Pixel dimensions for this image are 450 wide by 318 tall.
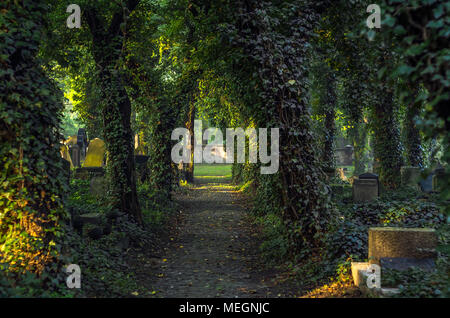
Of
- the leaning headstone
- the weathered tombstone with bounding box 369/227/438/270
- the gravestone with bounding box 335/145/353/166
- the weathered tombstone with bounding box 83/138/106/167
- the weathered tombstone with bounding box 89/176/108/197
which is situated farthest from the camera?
the gravestone with bounding box 335/145/353/166

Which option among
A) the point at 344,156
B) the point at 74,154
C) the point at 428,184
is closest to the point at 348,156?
the point at 344,156

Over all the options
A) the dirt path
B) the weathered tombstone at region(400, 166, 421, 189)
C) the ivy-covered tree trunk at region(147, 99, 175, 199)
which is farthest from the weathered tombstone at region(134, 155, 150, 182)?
the weathered tombstone at region(400, 166, 421, 189)

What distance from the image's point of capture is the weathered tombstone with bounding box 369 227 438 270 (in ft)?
20.9

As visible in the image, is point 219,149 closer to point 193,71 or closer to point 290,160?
point 193,71

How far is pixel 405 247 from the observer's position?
254 inches

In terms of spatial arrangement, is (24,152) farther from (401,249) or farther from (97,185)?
(97,185)

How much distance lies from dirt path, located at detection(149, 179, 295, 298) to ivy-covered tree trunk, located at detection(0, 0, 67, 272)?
2.21 metres

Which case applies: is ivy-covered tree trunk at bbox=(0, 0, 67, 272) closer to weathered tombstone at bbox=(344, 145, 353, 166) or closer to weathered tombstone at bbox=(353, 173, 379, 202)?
weathered tombstone at bbox=(353, 173, 379, 202)

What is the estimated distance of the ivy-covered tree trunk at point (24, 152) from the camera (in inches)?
239

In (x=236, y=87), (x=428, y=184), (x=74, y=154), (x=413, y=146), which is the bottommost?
(x=428, y=184)

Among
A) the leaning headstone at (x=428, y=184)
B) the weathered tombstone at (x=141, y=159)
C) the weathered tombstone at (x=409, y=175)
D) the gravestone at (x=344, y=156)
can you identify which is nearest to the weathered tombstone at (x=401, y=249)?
the leaning headstone at (x=428, y=184)

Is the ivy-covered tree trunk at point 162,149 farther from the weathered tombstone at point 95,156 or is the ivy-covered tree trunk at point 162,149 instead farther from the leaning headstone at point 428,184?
the leaning headstone at point 428,184

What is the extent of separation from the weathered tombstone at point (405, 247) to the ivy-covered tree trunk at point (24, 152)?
4.64 meters

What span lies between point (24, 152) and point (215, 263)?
4801mm
